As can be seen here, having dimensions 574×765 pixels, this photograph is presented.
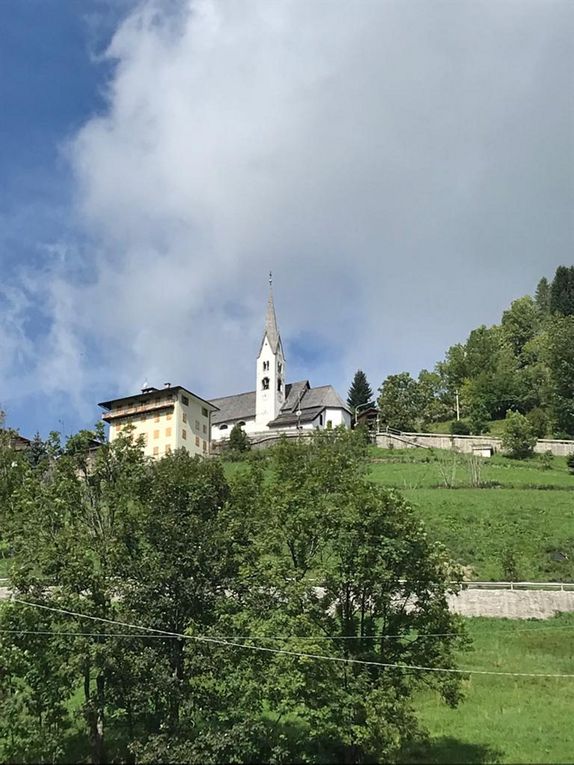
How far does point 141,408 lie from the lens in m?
73.7

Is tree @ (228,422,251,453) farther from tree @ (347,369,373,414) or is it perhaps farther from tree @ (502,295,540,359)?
tree @ (502,295,540,359)

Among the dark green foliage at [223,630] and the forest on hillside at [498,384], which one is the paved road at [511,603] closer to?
the dark green foliage at [223,630]

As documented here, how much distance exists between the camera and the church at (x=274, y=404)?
3558 inches

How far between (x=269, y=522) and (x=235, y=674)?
422cm

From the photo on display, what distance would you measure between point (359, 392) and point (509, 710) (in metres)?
81.5

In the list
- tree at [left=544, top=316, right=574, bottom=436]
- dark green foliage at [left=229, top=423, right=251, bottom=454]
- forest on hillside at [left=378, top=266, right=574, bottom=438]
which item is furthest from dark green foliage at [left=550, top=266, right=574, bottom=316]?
dark green foliage at [left=229, top=423, right=251, bottom=454]

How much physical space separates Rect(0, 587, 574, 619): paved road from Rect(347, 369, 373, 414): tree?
6674 cm

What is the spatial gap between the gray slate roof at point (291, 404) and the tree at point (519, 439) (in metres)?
22.7

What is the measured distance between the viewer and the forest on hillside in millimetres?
84750

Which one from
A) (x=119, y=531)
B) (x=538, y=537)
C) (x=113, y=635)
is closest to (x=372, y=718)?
(x=113, y=635)

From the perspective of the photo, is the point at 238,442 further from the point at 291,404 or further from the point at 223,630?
the point at 223,630

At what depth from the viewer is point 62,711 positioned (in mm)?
19547

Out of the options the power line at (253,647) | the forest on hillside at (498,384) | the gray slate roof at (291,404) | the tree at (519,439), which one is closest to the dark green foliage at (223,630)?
the power line at (253,647)

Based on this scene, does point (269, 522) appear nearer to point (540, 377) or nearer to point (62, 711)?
point (62, 711)
